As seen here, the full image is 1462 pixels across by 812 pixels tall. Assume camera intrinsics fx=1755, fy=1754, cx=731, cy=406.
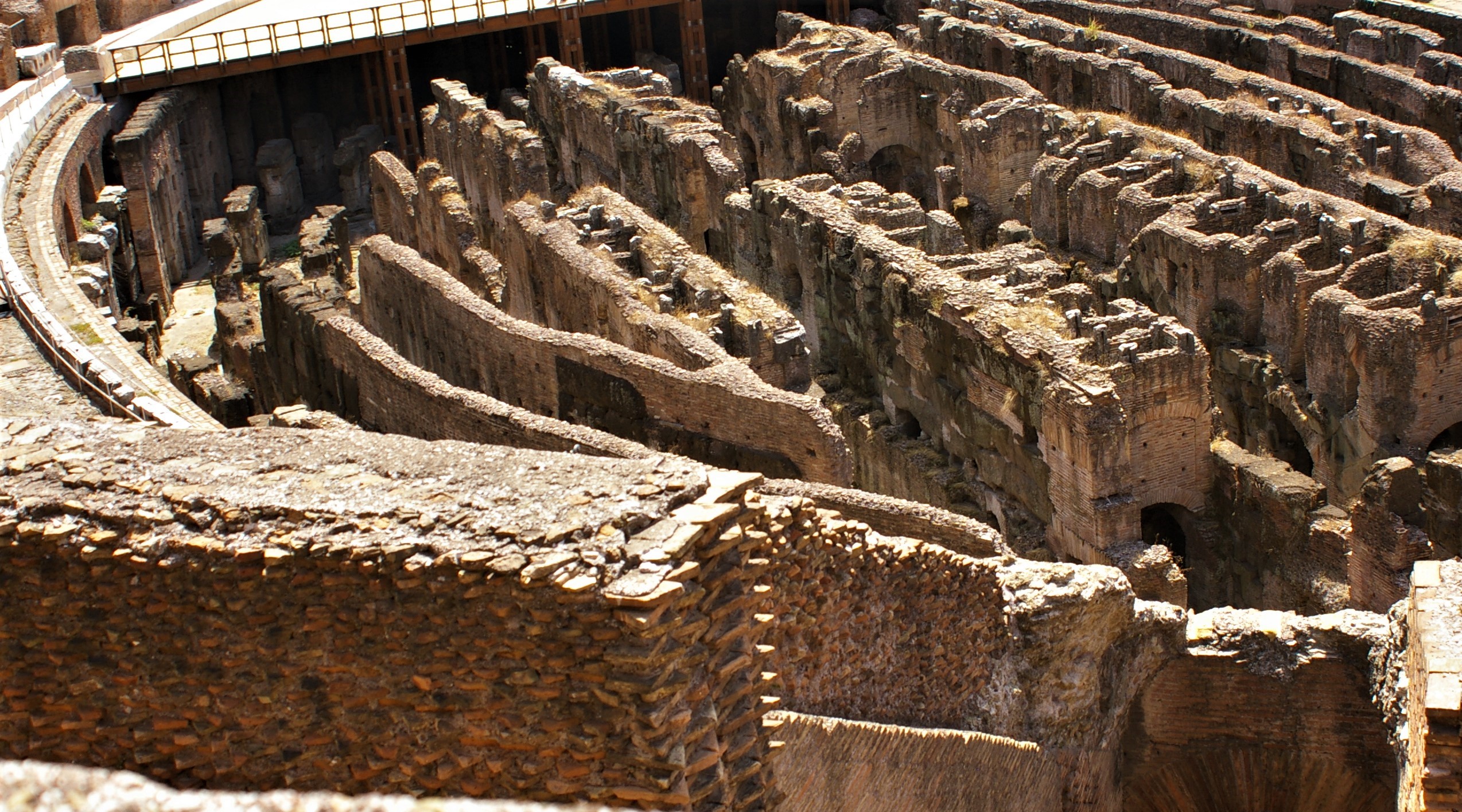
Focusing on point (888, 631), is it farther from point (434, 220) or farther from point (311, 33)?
point (311, 33)

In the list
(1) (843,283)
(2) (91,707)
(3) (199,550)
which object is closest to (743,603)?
(3) (199,550)

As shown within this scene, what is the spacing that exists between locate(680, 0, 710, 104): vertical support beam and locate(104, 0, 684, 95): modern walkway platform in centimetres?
37

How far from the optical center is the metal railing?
97.2 ft

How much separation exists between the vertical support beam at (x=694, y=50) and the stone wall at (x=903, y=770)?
2324 cm

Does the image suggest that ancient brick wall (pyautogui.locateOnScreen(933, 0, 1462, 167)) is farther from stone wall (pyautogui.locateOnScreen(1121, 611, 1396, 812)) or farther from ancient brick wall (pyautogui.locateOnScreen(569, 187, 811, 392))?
stone wall (pyautogui.locateOnScreen(1121, 611, 1396, 812))

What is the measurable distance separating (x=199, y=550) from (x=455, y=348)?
9.83 metres

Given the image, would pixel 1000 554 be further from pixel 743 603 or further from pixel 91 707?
pixel 91 707

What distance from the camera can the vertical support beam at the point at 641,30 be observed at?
110 feet

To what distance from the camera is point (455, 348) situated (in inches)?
671

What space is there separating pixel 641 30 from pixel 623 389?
2059 centimetres

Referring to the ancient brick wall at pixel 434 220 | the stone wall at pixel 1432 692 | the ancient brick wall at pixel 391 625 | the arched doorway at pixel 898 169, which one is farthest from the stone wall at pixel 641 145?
the ancient brick wall at pixel 391 625

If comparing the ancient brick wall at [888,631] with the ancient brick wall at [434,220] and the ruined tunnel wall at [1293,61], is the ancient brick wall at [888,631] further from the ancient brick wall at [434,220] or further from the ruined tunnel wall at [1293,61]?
the ruined tunnel wall at [1293,61]

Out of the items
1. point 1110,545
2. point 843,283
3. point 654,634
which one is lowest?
point 1110,545

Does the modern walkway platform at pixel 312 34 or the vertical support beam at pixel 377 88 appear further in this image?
the vertical support beam at pixel 377 88
